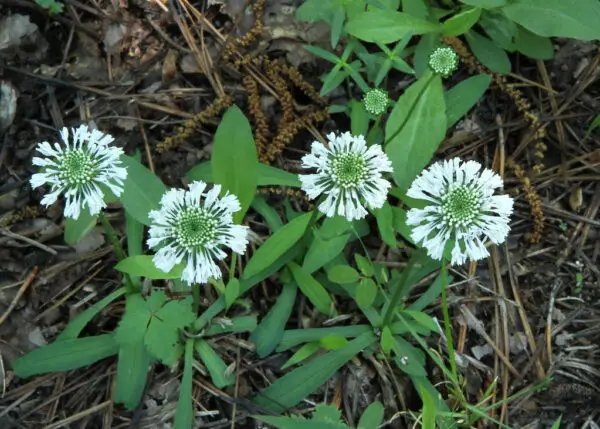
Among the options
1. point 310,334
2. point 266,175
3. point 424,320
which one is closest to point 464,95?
point 266,175

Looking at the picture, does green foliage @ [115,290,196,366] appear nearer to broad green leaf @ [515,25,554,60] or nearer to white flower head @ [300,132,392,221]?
white flower head @ [300,132,392,221]

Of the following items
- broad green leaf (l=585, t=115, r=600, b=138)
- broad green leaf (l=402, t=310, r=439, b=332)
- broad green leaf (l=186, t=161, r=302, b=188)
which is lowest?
broad green leaf (l=402, t=310, r=439, b=332)

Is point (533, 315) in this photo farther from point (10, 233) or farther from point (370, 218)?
point (10, 233)

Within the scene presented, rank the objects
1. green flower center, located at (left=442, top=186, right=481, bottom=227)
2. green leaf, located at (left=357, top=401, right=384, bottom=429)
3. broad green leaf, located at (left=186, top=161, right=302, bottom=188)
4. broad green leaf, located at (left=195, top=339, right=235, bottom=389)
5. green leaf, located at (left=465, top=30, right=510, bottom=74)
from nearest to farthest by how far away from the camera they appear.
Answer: green flower center, located at (left=442, top=186, right=481, bottom=227) < green leaf, located at (left=357, top=401, right=384, bottom=429) < broad green leaf, located at (left=195, top=339, right=235, bottom=389) < broad green leaf, located at (left=186, top=161, right=302, bottom=188) < green leaf, located at (left=465, top=30, right=510, bottom=74)

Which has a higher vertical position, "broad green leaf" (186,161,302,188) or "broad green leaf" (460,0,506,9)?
"broad green leaf" (460,0,506,9)

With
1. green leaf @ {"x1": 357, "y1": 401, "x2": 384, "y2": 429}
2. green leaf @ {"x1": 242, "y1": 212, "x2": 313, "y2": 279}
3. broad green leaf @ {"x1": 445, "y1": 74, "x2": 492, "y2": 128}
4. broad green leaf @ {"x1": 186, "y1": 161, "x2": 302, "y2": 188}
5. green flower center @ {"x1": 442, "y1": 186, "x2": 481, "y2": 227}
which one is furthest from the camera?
→ broad green leaf @ {"x1": 445, "y1": 74, "x2": 492, "y2": 128}

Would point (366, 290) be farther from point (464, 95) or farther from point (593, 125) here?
point (593, 125)

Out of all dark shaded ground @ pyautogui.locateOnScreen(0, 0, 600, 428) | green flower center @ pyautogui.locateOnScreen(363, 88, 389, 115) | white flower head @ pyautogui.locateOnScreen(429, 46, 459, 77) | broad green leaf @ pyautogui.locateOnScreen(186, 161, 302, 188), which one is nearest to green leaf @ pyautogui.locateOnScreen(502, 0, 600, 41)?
dark shaded ground @ pyautogui.locateOnScreen(0, 0, 600, 428)

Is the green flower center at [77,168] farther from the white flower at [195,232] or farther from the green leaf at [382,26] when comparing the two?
the green leaf at [382,26]
